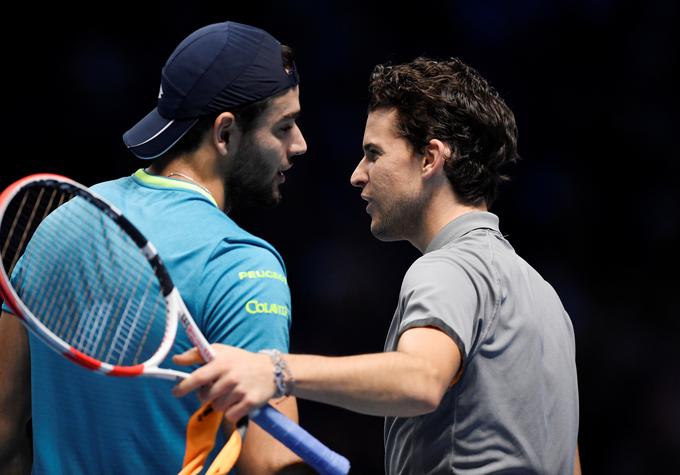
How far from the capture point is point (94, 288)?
2.27 m

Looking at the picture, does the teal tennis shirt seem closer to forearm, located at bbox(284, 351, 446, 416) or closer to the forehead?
forearm, located at bbox(284, 351, 446, 416)

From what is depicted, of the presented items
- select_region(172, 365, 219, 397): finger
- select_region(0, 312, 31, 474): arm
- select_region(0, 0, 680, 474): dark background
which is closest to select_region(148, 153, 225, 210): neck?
select_region(0, 312, 31, 474): arm

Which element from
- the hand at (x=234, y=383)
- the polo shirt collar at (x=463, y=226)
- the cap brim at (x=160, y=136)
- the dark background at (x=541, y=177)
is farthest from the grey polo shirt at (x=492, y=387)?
the dark background at (x=541, y=177)

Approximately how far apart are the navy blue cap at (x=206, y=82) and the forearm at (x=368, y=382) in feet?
2.73

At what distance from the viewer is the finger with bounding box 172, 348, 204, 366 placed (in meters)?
1.98

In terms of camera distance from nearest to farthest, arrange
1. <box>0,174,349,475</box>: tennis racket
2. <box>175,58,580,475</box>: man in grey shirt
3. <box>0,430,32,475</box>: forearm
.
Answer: <box>175,58,580,475</box>: man in grey shirt, <box>0,174,349,475</box>: tennis racket, <box>0,430,32,475</box>: forearm

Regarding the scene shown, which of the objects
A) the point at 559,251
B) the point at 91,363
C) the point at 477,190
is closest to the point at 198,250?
the point at 91,363

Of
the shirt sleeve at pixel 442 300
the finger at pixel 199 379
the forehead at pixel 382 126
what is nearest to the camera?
the finger at pixel 199 379

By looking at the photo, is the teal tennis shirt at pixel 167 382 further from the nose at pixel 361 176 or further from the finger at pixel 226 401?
the nose at pixel 361 176

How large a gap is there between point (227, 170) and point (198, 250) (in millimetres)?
390

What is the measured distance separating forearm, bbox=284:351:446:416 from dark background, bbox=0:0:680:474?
3705 millimetres

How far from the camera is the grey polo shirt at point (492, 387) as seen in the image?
240cm

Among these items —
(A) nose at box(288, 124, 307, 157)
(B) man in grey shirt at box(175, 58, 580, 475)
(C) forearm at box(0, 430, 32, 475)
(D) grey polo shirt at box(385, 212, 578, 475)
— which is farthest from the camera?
(A) nose at box(288, 124, 307, 157)

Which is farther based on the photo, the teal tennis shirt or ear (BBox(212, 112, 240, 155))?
ear (BBox(212, 112, 240, 155))
